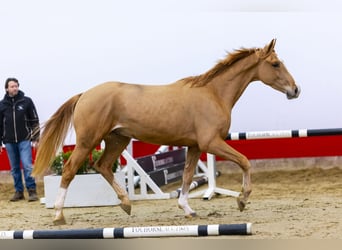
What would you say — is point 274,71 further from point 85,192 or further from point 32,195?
point 32,195

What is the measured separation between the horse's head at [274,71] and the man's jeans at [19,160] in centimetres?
330

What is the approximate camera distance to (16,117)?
917cm

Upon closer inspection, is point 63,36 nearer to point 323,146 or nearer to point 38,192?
point 38,192

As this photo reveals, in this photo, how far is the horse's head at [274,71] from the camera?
23.2 feet

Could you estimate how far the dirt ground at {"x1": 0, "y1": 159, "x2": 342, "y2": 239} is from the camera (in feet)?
20.8

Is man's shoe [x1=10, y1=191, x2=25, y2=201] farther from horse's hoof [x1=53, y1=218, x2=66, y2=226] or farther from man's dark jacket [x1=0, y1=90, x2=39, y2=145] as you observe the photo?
horse's hoof [x1=53, y1=218, x2=66, y2=226]

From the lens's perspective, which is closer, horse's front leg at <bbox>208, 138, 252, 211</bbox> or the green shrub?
horse's front leg at <bbox>208, 138, 252, 211</bbox>

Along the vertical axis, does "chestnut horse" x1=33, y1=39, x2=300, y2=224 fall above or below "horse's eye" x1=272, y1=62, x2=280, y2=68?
below

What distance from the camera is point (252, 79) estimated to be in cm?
718

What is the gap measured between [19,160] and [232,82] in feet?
11.0

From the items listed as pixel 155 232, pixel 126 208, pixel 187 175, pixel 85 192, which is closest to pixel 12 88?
pixel 85 192

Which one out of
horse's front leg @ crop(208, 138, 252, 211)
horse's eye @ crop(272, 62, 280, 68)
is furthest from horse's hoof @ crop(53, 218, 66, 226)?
horse's eye @ crop(272, 62, 280, 68)

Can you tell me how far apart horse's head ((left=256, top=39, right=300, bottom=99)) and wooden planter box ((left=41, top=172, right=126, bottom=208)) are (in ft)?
7.46

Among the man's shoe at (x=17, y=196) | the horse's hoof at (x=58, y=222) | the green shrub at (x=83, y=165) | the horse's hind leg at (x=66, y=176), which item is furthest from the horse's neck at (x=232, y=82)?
the man's shoe at (x=17, y=196)
